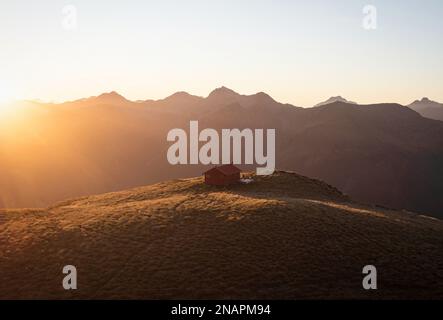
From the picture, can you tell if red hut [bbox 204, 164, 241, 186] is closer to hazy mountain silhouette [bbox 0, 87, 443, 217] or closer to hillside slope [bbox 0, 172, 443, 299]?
hillside slope [bbox 0, 172, 443, 299]

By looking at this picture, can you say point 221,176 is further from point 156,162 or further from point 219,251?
point 156,162

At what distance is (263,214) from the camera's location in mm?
34625

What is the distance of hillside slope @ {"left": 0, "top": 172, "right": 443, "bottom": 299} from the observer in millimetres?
23094

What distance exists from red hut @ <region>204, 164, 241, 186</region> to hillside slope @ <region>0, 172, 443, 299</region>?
8967 mm

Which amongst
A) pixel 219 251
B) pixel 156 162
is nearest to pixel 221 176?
pixel 219 251

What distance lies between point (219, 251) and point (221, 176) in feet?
75.4

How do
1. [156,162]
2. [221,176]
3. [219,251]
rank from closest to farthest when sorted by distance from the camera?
1. [219,251]
2. [221,176]
3. [156,162]

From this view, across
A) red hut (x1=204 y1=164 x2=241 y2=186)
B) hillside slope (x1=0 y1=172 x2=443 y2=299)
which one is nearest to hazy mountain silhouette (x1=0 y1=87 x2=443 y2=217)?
red hut (x1=204 y1=164 x2=241 y2=186)

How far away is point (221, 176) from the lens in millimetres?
50312

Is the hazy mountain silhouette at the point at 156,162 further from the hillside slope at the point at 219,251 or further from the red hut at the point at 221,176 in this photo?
the hillside slope at the point at 219,251
